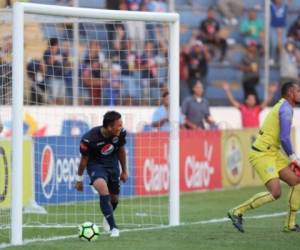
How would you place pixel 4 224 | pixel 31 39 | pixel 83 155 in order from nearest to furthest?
pixel 83 155
pixel 4 224
pixel 31 39

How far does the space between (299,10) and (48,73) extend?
32.0 ft

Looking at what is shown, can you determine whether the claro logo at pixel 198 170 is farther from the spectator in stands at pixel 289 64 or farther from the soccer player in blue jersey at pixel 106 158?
the soccer player in blue jersey at pixel 106 158

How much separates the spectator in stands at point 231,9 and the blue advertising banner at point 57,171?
815cm

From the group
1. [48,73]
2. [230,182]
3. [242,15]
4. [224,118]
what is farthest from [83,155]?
[242,15]

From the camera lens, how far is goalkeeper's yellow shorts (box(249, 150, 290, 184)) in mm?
12828

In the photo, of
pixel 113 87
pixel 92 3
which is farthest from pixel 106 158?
pixel 92 3

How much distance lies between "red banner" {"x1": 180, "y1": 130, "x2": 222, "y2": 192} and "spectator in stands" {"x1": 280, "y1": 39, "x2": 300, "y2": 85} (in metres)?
4.61

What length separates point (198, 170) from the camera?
826 inches

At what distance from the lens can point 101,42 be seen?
20344mm

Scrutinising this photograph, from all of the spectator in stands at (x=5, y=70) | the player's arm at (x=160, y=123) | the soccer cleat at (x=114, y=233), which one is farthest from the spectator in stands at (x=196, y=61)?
the soccer cleat at (x=114, y=233)

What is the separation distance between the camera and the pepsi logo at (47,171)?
17.2 m

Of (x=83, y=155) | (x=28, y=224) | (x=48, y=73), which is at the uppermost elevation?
(x=48, y=73)

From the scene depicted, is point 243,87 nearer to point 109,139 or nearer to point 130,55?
point 130,55

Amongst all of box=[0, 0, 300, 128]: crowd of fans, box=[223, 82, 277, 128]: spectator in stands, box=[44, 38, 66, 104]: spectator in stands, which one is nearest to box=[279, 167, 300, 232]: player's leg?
box=[0, 0, 300, 128]: crowd of fans
